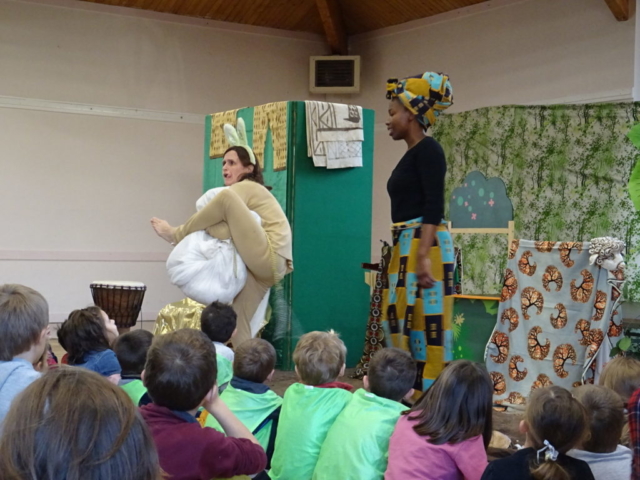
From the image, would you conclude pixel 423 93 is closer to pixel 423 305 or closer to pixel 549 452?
pixel 423 305

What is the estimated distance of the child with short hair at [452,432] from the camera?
2008 mm

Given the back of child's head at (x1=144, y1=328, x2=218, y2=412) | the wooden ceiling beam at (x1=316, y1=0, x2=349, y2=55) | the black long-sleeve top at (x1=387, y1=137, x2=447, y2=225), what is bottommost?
the back of child's head at (x1=144, y1=328, x2=218, y2=412)

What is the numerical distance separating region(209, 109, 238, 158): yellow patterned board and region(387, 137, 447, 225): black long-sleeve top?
3.31m

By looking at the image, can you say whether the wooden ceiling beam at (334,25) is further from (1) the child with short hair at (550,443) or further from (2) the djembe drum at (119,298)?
(1) the child with short hair at (550,443)

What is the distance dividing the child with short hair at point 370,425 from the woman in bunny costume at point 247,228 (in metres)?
1.71

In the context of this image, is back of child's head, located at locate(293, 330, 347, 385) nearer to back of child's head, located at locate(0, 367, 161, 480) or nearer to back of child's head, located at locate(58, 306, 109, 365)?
back of child's head, located at locate(58, 306, 109, 365)

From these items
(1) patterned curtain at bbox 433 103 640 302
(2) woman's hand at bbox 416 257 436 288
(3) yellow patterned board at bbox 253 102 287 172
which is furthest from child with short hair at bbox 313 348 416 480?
(1) patterned curtain at bbox 433 103 640 302

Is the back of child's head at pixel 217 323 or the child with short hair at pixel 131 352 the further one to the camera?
the back of child's head at pixel 217 323

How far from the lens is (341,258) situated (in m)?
5.64

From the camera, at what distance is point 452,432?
2020 mm

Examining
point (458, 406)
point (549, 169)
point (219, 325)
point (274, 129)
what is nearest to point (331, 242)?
point (274, 129)

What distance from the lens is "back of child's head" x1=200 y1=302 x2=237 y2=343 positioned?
326cm

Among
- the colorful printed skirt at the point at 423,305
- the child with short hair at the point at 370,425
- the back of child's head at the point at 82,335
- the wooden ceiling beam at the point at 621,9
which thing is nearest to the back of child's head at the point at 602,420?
the child with short hair at the point at 370,425

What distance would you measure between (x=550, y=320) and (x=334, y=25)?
18.6 feet
